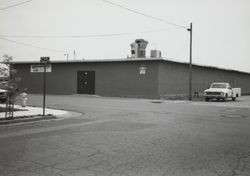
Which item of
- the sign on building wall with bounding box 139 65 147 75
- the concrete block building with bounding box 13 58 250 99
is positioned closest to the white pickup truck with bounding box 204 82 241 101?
the concrete block building with bounding box 13 58 250 99

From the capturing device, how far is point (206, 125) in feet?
39.7

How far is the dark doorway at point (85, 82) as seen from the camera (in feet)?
117

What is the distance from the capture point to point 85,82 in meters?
36.1

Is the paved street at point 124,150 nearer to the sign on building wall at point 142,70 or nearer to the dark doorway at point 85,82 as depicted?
the sign on building wall at point 142,70

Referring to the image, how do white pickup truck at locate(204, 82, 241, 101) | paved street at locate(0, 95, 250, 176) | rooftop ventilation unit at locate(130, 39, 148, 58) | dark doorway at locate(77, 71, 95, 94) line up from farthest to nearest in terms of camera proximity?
rooftop ventilation unit at locate(130, 39, 148, 58), dark doorway at locate(77, 71, 95, 94), white pickup truck at locate(204, 82, 241, 101), paved street at locate(0, 95, 250, 176)

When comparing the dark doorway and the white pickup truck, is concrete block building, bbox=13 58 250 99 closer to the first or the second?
the dark doorway

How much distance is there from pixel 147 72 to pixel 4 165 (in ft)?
87.2

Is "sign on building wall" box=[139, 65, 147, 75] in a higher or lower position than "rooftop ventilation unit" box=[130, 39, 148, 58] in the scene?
lower

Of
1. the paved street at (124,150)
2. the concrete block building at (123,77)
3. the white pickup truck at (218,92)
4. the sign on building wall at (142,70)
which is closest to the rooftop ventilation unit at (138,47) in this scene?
the concrete block building at (123,77)

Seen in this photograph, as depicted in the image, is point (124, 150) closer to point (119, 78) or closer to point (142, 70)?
point (142, 70)

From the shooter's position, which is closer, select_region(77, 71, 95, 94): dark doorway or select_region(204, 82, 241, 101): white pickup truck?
select_region(204, 82, 241, 101): white pickup truck

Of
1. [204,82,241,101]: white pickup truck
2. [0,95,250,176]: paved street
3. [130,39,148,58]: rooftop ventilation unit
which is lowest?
[0,95,250,176]: paved street

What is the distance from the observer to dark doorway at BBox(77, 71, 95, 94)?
3562cm

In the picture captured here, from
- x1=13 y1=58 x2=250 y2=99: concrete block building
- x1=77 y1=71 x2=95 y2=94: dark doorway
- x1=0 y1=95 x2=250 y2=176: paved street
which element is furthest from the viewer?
x1=77 y1=71 x2=95 y2=94: dark doorway
